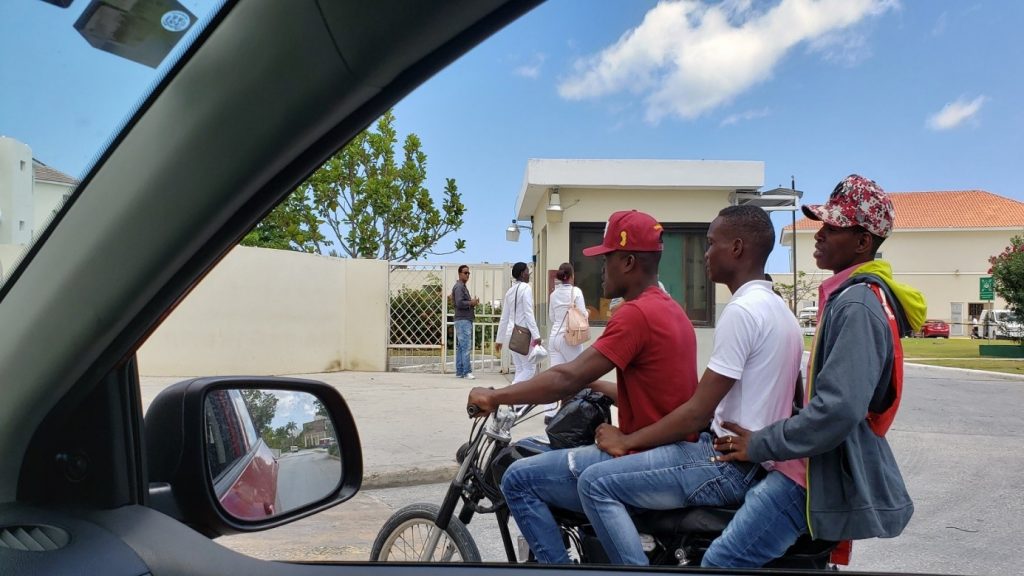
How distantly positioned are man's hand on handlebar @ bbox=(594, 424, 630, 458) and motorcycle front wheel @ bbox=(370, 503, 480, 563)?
0.78 metres

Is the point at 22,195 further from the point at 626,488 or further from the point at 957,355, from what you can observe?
the point at 957,355

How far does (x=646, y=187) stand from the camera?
39.4 ft

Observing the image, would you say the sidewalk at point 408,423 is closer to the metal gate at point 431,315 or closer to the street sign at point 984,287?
the metal gate at point 431,315

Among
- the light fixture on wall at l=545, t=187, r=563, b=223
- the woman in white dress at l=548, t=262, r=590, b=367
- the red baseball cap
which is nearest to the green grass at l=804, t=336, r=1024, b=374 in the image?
the light fixture on wall at l=545, t=187, r=563, b=223

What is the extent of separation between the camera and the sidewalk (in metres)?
6.51

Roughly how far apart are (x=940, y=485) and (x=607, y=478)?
557 cm

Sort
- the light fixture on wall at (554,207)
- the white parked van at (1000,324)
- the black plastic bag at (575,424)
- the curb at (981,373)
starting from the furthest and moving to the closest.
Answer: the white parked van at (1000,324)
the curb at (981,373)
the light fixture on wall at (554,207)
the black plastic bag at (575,424)

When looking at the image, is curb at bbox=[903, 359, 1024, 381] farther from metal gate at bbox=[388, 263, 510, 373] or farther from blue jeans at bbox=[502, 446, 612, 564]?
blue jeans at bbox=[502, 446, 612, 564]

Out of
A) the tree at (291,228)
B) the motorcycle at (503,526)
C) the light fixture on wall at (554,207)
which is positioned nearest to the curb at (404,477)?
the motorcycle at (503,526)

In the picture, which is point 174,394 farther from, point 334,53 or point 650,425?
point 650,425

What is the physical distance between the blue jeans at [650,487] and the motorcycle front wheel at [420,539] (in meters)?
0.76

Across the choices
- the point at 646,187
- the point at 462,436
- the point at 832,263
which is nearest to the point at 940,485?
the point at 462,436

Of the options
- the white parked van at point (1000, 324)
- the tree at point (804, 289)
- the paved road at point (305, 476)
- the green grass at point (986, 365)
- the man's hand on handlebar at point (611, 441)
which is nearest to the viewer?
the paved road at point (305, 476)

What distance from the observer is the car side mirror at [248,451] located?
4.60 feet
